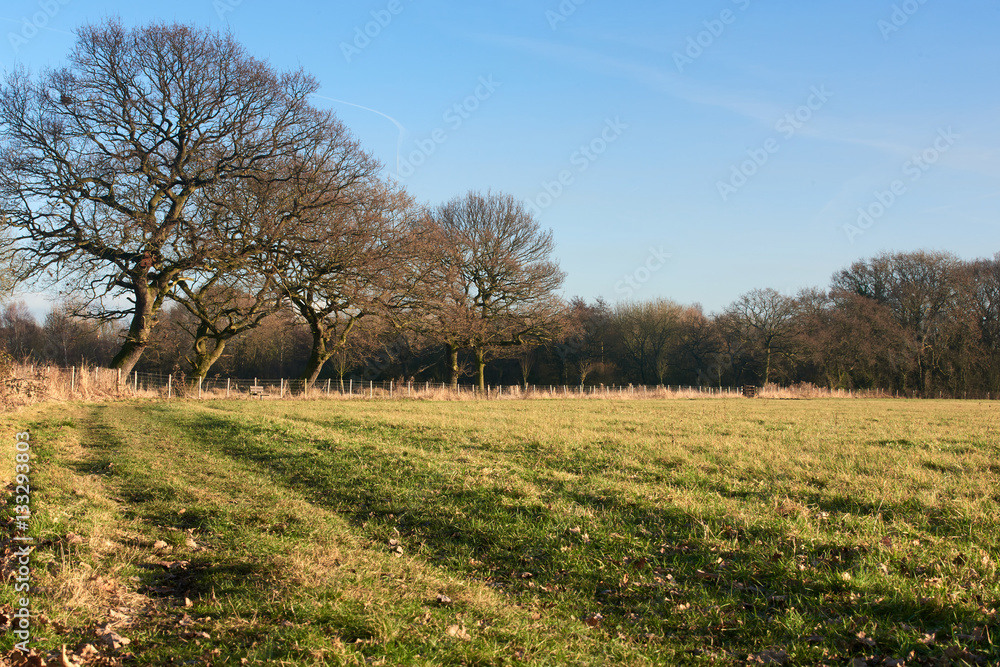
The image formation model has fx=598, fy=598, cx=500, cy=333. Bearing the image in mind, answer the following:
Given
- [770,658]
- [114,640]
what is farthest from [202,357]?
[770,658]

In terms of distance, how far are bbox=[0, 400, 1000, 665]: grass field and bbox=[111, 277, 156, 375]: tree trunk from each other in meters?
15.5

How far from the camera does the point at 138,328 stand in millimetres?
25156

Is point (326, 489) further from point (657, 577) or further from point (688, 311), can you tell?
point (688, 311)

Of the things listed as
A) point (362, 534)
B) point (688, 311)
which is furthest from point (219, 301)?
point (688, 311)

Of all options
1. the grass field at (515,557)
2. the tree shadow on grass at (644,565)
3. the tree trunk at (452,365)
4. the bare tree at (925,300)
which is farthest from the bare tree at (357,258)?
the bare tree at (925,300)

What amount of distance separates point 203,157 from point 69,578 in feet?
75.1

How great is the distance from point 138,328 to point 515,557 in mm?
24461

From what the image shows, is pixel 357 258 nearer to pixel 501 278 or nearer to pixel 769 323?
pixel 501 278

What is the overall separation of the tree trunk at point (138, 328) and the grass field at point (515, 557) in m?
15.5

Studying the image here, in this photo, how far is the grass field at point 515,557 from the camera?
427 centimetres

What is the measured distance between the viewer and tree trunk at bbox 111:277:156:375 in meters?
24.8

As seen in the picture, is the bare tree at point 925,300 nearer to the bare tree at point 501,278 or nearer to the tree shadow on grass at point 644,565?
the bare tree at point 501,278

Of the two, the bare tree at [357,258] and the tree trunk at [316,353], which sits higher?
the bare tree at [357,258]

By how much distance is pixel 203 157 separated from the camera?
78.8ft
